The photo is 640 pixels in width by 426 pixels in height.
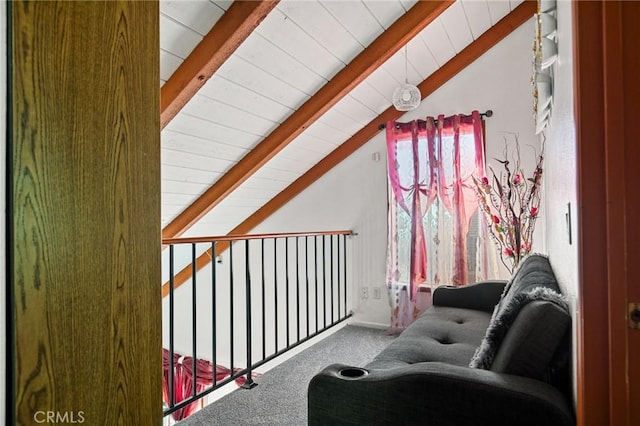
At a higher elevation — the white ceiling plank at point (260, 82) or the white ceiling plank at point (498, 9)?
the white ceiling plank at point (498, 9)

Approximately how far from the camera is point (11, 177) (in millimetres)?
676

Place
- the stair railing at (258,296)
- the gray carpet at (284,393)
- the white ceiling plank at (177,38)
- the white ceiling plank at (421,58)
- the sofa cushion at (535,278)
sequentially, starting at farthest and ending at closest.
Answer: the stair railing at (258,296) < the white ceiling plank at (421,58) < the gray carpet at (284,393) < the white ceiling plank at (177,38) < the sofa cushion at (535,278)

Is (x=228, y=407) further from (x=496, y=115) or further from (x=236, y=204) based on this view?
(x=496, y=115)

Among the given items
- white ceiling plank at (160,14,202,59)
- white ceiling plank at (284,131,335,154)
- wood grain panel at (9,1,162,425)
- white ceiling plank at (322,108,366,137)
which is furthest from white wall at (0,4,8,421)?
white ceiling plank at (284,131,335,154)

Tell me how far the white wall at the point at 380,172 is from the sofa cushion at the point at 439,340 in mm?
1119

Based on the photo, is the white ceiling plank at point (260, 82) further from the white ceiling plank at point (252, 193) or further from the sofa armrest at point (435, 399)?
the sofa armrest at point (435, 399)

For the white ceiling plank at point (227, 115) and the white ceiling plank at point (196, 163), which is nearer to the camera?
the white ceiling plank at point (227, 115)

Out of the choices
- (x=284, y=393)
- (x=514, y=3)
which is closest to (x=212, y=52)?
(x=284, y=393)

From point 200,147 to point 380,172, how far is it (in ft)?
5.70

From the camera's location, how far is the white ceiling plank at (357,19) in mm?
2270

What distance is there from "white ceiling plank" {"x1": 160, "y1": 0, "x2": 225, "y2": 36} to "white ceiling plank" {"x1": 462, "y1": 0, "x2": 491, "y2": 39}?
1.78m

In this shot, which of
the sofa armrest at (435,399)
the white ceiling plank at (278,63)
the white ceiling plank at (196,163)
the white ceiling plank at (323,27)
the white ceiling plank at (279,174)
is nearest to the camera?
the sofa armrest at (435,399)

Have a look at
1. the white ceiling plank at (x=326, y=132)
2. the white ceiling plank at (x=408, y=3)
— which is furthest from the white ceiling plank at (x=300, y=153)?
the white ceiling plank at (x=408, y=3)

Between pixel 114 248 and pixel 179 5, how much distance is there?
1525mm
